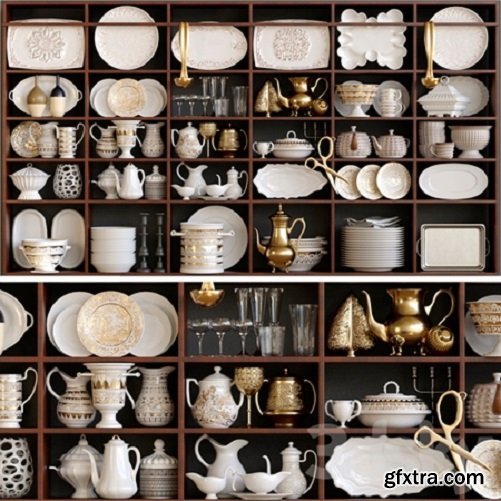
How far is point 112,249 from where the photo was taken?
5207mm

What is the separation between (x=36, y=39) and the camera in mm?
5301

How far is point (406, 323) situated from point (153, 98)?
1.53 m

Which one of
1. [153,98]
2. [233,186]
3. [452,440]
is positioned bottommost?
[452,440]

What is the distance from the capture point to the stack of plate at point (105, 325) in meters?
5.07

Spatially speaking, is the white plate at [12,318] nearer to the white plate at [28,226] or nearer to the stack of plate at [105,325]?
the stack of plate at [105,325]

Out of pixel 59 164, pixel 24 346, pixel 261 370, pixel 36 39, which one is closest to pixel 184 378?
pixel 261 370

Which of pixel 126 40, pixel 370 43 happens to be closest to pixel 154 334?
pixel 126 40

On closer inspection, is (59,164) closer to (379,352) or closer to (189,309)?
(189,309)

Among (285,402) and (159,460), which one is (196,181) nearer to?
(285,402)

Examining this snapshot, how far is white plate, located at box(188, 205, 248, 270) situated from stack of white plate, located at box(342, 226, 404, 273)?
1.66 ft

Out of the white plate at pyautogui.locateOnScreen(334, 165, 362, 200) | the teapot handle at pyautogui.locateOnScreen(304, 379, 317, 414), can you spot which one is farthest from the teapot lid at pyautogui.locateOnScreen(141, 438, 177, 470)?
the white plate at pyautogui.locateOnScreen(334, 165, 362, 200)

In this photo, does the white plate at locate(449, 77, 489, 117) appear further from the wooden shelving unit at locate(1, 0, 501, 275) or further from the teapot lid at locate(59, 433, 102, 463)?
the teapot lid at locate(59, 433, 102, 463)

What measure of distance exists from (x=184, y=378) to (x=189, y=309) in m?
0.44

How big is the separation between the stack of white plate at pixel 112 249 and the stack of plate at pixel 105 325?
15cm
